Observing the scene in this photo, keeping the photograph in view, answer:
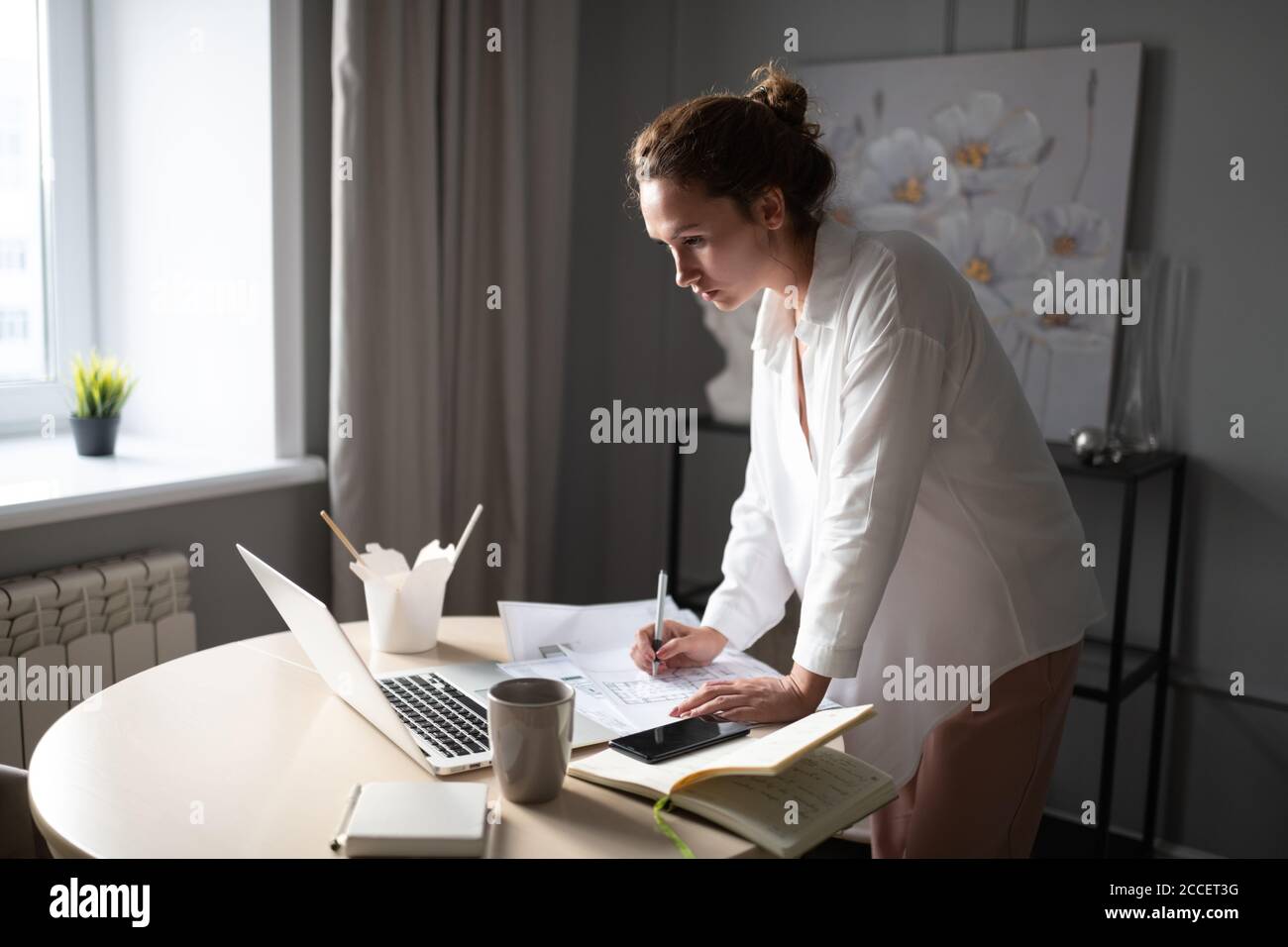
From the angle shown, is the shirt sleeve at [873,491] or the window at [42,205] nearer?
the shirt sleeve at [873,491]

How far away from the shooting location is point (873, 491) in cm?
132

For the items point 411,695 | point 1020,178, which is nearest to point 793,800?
point 411,695

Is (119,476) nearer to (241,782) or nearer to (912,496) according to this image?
(241,782)

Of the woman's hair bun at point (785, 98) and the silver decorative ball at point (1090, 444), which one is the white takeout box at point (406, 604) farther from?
the silver decorative ball at point (1090, 444)

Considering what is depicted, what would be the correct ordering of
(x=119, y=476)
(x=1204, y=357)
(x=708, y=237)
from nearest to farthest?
(x=708, y=237) → (x=119, y=476) → (x=1204, y=357)

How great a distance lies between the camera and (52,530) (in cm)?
198

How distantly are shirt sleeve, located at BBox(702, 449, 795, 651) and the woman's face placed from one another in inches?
13.1

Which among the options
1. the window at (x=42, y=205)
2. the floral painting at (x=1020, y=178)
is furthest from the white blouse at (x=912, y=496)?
the window at (x=42, y=205)

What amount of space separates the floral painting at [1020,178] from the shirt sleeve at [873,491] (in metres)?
1.16

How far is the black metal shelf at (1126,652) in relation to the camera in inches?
86.0

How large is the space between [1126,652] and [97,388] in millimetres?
2241

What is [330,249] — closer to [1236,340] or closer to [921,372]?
[921,372]
